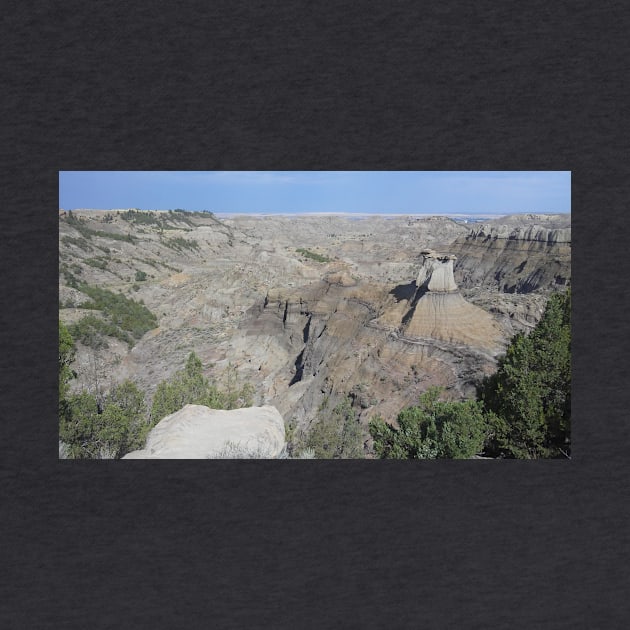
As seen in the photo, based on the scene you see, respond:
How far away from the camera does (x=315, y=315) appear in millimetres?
4492

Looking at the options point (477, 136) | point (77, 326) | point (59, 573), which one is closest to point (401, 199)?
point (477, 136)

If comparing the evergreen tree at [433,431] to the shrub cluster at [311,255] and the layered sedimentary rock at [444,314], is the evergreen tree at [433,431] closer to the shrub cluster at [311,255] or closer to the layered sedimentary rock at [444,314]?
the layered sedimentary rock at [444,314]

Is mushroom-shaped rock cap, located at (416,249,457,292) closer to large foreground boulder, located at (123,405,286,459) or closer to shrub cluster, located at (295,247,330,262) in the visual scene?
shrub cluster, located at (295,247,330,262)

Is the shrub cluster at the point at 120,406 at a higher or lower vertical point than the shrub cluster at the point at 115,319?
lower

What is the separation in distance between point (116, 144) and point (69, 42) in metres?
0.79

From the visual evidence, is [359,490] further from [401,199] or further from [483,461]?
[401,199]

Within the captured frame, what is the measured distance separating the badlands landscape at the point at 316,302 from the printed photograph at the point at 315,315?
1 centimetres

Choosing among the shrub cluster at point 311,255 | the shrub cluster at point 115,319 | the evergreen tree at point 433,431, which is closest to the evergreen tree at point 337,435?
the evergreen tree at point 433,431

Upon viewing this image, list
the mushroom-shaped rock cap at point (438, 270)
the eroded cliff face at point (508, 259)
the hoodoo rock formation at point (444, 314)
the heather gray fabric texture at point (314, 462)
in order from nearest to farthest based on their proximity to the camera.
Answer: the heather gray fabric texture at point (314, 462) → the eroded cliff face at point (508, 259) → the hoodoo rock formation at point (444, 314) → the mushroom-shaped rock cap at point (438, 270)

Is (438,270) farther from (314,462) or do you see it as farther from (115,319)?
(115,319)

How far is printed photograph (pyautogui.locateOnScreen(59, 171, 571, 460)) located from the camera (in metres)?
3.91

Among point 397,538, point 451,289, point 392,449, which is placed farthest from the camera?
point 451,289

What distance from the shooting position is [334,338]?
450 cm

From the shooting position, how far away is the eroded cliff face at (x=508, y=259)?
4.13m
